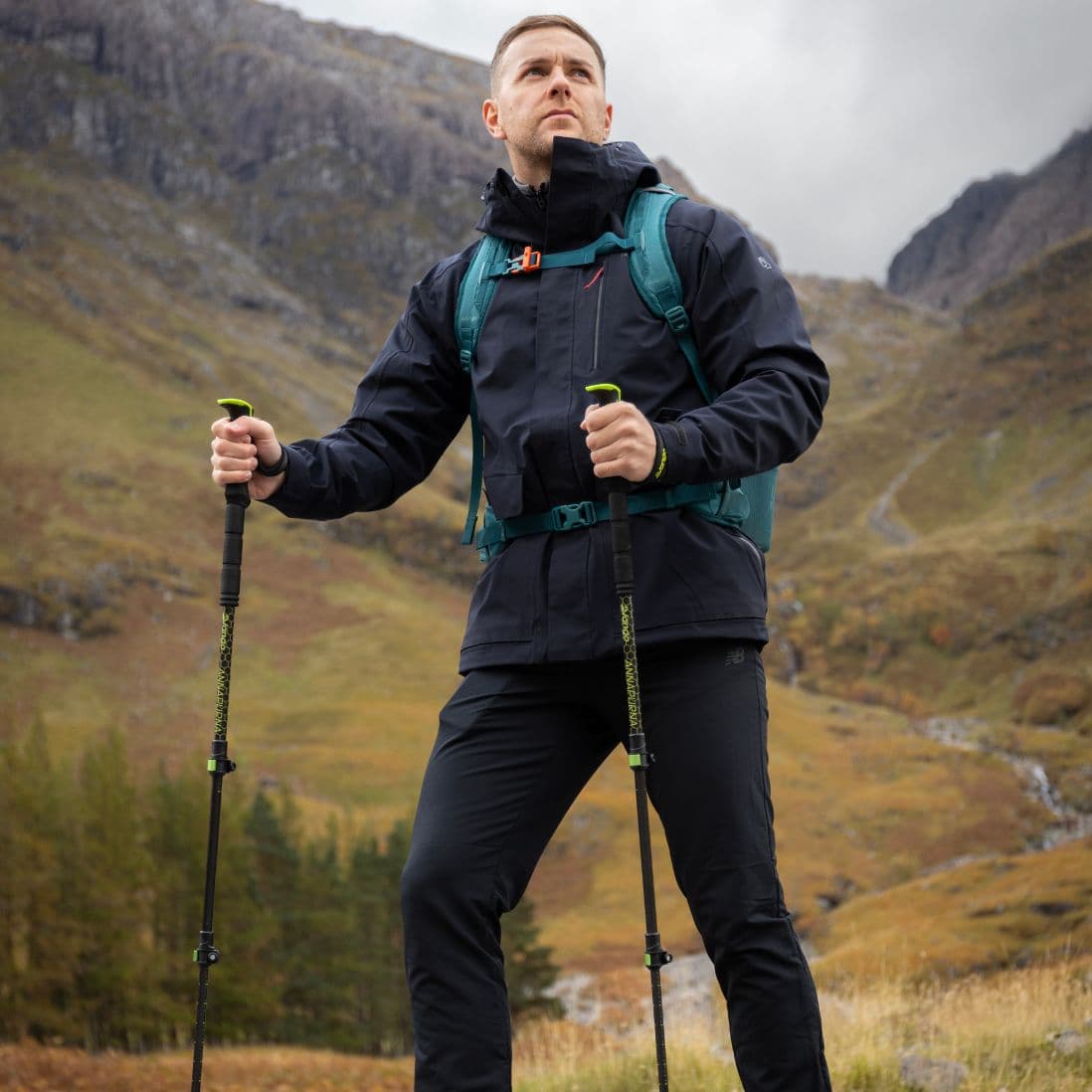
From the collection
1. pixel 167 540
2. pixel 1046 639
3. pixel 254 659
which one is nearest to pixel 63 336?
pixel 167 540

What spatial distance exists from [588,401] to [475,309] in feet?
2.32

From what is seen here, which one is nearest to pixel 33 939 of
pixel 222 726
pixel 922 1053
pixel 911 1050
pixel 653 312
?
pixel 911 1050

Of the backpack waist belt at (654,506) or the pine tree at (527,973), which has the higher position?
the backpack waist belt at (654,506)

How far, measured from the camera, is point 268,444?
4168 millimetres

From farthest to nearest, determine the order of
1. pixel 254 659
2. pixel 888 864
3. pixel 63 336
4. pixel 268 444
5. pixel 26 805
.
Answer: pixel 63 336
pixel 254 659
pixel 888 864
pixel 26 805
pixel 268 444

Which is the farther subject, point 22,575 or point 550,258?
point 22,575

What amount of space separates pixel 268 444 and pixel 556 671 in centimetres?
132

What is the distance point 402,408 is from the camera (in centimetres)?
466

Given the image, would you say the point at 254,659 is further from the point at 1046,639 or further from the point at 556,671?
the point at 556,671

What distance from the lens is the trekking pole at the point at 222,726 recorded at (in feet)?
13.2

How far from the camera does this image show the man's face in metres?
4.32

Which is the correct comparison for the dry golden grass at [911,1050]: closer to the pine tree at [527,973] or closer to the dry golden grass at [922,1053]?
the dry golden grass at [922,1053]

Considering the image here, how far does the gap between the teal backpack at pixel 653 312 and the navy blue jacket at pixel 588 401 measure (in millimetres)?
36

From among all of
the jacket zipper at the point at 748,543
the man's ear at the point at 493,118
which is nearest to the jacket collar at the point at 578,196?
the man's ear at the point at 493,118
